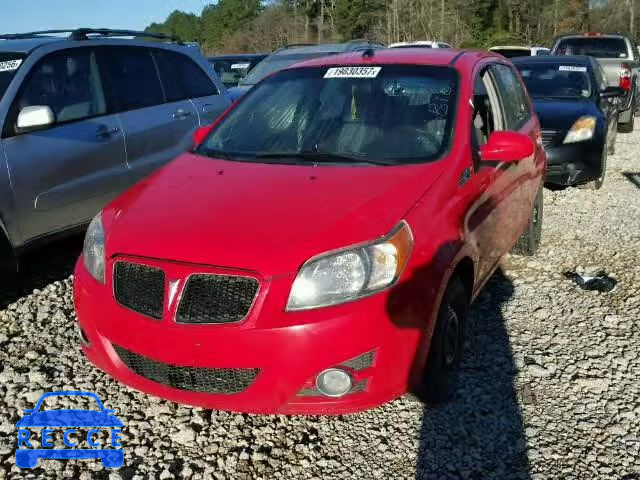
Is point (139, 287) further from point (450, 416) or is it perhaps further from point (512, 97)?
point (512, 97)

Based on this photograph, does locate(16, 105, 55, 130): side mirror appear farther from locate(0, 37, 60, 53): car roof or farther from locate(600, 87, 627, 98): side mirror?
locate(600, 87, 627, 98): side mirror

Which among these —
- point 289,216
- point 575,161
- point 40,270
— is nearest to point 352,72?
point 289,216

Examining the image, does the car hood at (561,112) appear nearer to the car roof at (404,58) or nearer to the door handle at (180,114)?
the car roof at (404,58)

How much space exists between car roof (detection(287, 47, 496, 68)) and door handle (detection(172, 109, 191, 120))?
184cm

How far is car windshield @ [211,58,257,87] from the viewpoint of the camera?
45.5ft

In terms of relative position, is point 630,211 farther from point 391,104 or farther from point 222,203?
point 222,203

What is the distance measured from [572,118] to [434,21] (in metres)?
37.5

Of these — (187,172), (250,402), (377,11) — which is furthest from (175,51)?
(377,11)

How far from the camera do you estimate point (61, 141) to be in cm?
456

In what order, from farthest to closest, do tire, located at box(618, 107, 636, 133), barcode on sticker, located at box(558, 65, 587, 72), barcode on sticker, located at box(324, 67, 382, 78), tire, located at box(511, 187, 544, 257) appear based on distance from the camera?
tire, located at box(618, 107, 636, 133) < barcode on sticker, located at box(558, 65, 587, 72) < tire, located at box(511, 187, 544, 257) < barcode on sticker, located at box(324, 67, 382, 78)

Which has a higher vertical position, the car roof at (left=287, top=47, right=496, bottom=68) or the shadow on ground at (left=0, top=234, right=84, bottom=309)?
the car roof at (left=287, top=47, right=496, bottom=68)

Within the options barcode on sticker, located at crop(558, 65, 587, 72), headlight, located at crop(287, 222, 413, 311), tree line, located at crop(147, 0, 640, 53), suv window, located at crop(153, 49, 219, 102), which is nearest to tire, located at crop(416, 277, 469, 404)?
headlight, located at crop(287, 222, 413, 311)

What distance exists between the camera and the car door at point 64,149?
427 centimetres

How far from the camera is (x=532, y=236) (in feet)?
17.3
